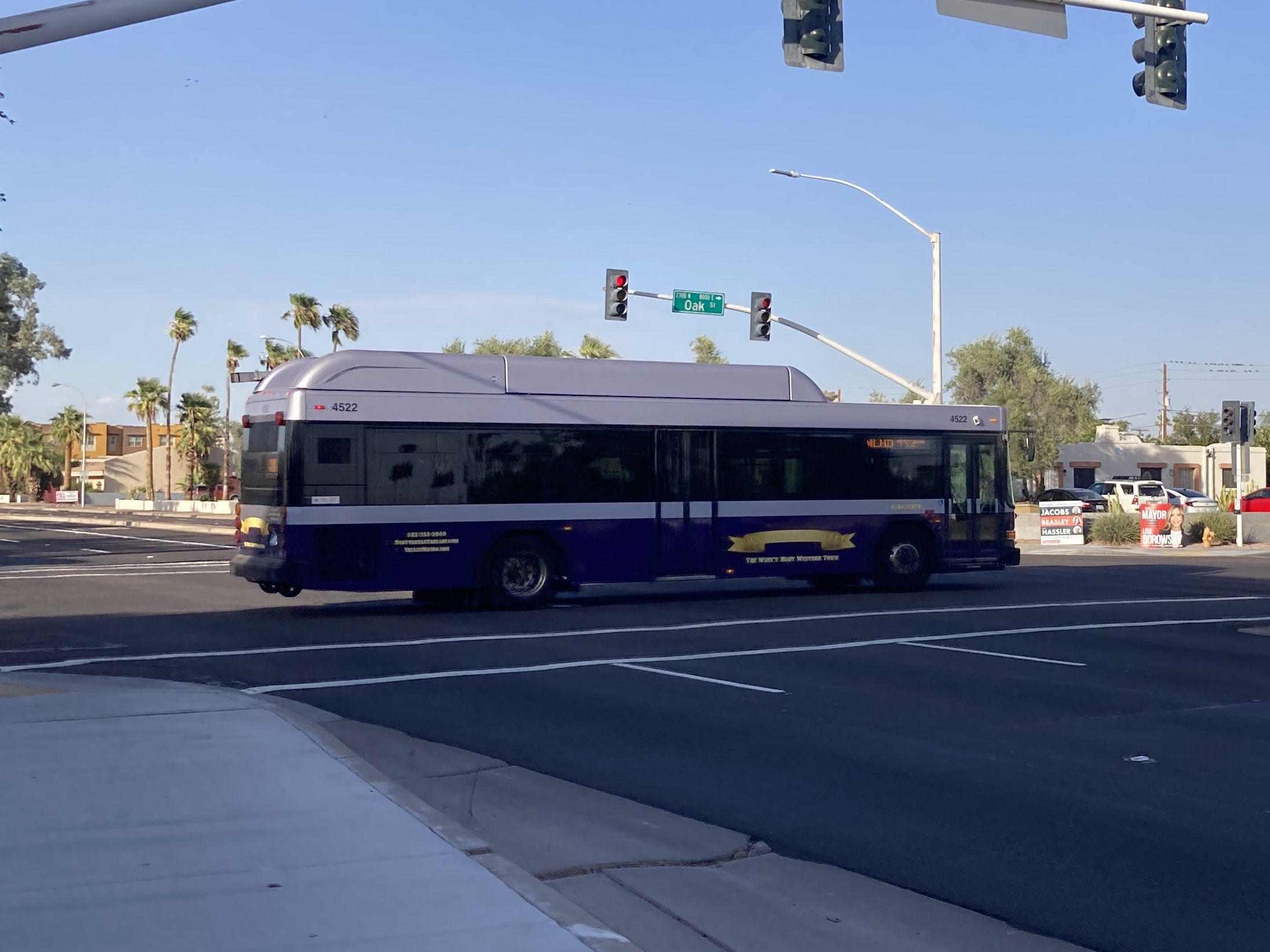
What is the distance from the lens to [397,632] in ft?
53.8

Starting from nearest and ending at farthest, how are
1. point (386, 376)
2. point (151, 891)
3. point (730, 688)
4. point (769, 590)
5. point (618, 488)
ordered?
point (151, 891) < point (730, 688) < point (386, 376) < point (618, 488) < point (769, 590)

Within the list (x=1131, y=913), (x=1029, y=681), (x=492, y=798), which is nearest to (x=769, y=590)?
(x=1029, y=681)

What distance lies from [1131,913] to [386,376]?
1397cm

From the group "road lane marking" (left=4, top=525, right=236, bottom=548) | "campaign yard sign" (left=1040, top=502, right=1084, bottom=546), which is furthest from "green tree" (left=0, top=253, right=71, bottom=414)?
"campaign yard sign" (left=1040, top=502, right=1084, bottom=546)

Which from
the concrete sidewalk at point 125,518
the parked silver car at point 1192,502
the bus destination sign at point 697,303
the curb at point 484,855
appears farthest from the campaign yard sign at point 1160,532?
the curb at point 484,855

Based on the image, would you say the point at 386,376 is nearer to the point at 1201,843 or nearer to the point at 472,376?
the point at 472,376

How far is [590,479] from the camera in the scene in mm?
19641

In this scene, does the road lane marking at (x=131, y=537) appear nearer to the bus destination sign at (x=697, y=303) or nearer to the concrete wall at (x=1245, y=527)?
the bus destination sign at (x=697, y=303)

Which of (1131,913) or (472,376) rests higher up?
(472,376)

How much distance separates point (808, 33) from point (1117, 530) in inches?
1157

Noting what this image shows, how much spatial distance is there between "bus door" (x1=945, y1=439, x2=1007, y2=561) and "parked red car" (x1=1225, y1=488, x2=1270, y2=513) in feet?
78.0

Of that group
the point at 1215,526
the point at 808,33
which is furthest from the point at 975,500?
the point at 1215,526

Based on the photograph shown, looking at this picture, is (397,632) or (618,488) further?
(618,488)

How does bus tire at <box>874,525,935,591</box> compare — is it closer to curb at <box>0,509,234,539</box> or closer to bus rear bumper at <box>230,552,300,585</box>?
bus rear bumper at <box>230,552,300,585</box>
